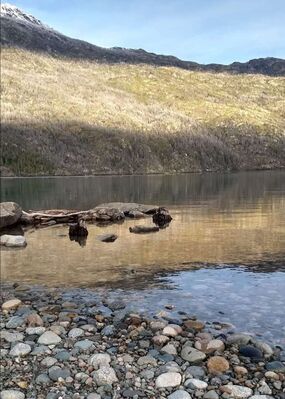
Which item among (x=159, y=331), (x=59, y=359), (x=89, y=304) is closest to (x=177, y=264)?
(x=89, y=304)

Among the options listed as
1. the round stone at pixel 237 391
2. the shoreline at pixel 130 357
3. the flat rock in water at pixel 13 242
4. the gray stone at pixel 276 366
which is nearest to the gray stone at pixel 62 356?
the shoreline at pixel 130 357

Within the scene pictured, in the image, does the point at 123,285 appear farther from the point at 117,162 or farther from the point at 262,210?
the point at 117,162

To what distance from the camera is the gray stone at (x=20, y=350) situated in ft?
37.6

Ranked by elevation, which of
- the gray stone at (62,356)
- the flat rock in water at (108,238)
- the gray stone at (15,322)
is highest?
the gray stone at (62,356)

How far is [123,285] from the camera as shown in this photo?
17.9 m

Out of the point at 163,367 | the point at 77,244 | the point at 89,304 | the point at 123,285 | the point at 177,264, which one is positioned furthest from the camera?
the point at 77,244

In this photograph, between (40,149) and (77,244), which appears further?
(40,149)

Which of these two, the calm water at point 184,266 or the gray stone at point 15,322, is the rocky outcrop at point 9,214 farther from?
the gray stone at point 15,322

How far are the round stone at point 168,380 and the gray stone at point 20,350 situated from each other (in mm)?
3268

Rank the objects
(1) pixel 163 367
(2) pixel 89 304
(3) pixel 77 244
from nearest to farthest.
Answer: (1) pixel 163 367 < (2) pixel 89 304 < (3) pixel 77 244

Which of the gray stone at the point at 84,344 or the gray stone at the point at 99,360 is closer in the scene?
the gray stone at the point at 99,360

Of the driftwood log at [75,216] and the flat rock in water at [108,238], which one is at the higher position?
the flat rock in water at [108,238]

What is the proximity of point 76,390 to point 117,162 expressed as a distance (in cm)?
15900

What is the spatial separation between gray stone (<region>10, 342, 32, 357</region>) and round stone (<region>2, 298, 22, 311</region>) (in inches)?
134
